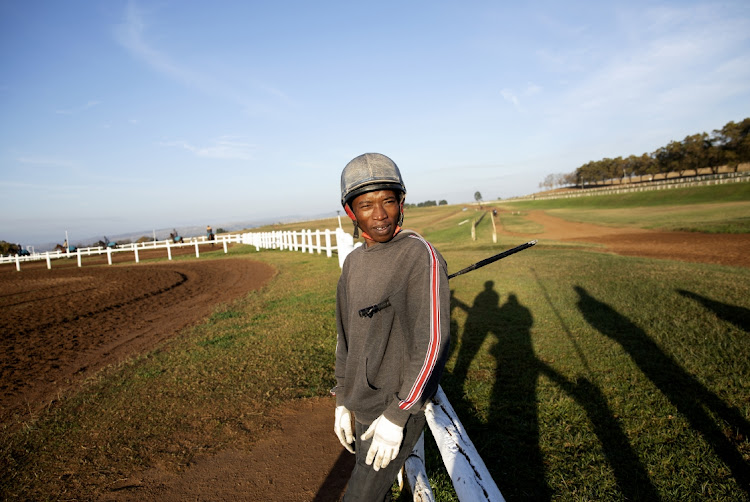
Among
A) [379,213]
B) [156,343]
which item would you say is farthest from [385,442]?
[156,343]

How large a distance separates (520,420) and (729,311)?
475 centimetres

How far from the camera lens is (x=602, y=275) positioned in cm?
955

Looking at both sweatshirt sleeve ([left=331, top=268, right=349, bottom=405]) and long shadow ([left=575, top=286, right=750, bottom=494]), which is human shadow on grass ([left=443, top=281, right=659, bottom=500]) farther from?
sweatshirt sleeve ([left=331, top=268, right=349, bottom=405])

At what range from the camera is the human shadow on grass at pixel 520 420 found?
8.91ft

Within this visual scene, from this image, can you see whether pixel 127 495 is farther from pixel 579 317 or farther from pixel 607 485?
pixel 579 317

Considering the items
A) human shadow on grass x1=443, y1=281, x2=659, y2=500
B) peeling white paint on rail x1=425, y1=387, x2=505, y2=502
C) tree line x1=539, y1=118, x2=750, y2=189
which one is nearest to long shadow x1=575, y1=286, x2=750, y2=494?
human shadow on grass x1=443, y1=281, x2=659, y2=500

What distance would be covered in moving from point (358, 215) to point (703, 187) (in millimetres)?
57901

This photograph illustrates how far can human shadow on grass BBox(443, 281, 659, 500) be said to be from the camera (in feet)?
8.91

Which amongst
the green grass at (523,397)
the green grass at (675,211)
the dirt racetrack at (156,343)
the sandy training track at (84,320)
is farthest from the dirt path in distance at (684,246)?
the sandy training track at (84,320)

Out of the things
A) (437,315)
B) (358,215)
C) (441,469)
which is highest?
(358,215)

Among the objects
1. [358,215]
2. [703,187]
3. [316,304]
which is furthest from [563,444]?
[703,187]

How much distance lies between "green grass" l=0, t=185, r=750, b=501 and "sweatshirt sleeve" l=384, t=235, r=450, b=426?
5.04ft

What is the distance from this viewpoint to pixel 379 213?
1.87m

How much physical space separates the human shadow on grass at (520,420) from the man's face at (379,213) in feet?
6.80
